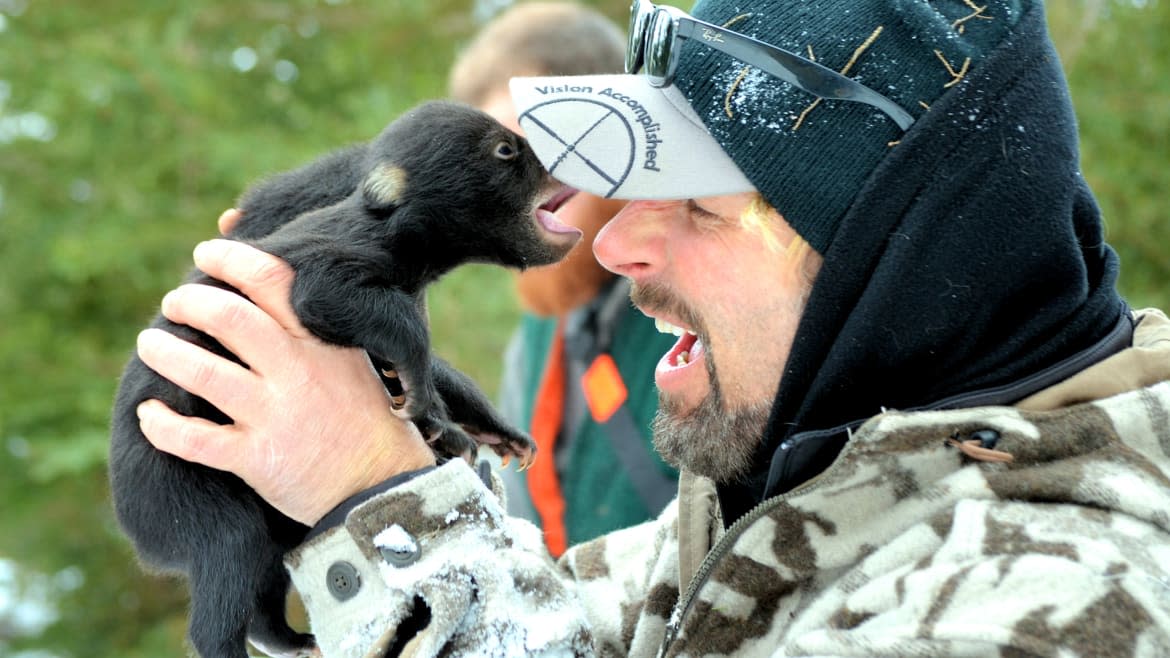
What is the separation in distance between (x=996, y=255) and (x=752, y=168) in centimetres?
44

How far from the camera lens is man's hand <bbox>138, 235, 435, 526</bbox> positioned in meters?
2.18

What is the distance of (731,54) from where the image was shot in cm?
186

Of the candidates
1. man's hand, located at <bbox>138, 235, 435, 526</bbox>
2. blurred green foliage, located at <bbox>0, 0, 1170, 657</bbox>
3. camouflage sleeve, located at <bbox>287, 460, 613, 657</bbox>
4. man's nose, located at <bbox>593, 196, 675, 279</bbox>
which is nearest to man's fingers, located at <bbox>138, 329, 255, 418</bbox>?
man's hand, located at <bbox>138, 235, 435, 526</bbox>

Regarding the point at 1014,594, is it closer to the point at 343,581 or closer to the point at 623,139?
the point at 623,139

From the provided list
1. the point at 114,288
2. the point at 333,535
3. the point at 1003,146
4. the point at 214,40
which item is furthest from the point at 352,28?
the point at 1003,146

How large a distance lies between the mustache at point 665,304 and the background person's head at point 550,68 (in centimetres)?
154

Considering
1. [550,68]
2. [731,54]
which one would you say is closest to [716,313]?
[731,54]

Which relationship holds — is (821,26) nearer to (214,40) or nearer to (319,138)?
(319,138)

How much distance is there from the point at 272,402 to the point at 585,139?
88cm

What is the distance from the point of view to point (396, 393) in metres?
2.53

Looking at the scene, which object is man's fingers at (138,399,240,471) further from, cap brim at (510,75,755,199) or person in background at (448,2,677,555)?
person in background at (448,2,677,555)

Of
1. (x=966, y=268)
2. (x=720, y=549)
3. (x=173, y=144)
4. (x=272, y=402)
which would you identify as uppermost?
(x=966, y=268)

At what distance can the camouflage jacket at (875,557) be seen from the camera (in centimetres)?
135

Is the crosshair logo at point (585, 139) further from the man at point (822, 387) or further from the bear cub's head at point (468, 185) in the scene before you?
the bear cub's head at point (468, 185)
